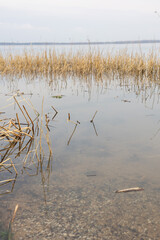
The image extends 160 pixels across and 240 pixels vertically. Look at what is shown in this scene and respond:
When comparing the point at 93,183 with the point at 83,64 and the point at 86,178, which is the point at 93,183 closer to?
the point at 86,178

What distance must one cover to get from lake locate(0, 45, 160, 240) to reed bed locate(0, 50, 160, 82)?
13.3ft

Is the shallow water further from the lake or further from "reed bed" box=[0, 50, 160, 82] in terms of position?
"reed bed" box=[0, 50, 160, 82]

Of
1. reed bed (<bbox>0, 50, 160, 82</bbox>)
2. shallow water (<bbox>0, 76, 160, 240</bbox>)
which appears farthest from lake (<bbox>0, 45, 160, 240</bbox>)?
reed bed (<bbox>0, 50, 160, 82</bbox>)

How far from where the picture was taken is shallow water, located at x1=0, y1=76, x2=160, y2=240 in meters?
1.70

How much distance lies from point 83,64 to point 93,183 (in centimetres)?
759

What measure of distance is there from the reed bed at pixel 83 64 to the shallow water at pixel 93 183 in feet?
14.0

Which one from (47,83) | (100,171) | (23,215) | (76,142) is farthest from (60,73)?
(23,215)

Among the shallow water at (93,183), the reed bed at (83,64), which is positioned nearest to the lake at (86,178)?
the shallow water at (93,183)

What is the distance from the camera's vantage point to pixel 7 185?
7.32ft

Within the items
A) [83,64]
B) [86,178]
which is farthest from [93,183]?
[83,64]

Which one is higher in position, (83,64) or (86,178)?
(83,64)

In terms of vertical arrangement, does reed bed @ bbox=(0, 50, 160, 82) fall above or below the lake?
above

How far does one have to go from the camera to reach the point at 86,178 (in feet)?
7.68

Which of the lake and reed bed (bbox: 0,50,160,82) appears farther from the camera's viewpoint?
reed bed (bbox: 0,50,160,82)
